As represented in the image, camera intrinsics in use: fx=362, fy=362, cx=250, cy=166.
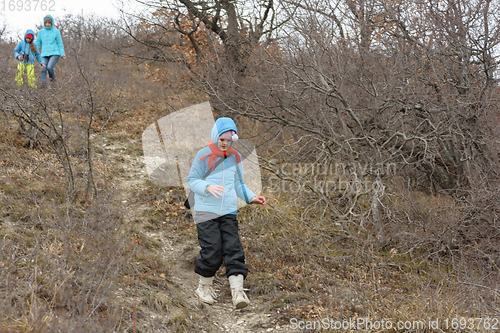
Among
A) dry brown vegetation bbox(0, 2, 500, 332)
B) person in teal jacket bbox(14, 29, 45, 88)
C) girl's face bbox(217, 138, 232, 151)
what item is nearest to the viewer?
dry brown vegetation bbox(0, 2, 500, 332)

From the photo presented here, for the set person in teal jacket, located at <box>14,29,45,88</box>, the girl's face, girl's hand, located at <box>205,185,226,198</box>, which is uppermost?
person in teal jacket, located at <box>14,29,45,88</box>

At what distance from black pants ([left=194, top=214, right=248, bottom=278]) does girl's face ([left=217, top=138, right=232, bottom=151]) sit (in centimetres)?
66

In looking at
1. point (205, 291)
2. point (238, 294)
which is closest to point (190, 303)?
point (205, 291)

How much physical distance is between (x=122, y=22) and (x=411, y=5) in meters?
6.17

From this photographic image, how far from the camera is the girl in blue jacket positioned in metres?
3.41

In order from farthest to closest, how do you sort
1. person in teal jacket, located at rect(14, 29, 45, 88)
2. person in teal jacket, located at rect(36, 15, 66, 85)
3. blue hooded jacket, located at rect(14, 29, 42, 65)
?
person in teal jacket, located at rect(36, 15, 66, 85)
blue hooded jacket, located at rect(14, 29, 42, 65)
person in teal jacket, located at rect(14, 29, 45, 88)

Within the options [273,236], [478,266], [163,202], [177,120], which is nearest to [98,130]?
[177,120]

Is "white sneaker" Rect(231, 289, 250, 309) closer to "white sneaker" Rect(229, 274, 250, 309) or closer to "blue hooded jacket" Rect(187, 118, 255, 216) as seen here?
"white sneaker" Rect(229, 274, 250, 309)

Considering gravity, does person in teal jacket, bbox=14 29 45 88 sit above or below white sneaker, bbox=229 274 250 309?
above

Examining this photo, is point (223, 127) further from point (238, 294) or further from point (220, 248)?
point (238, 294)

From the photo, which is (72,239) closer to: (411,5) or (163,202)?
(163,202)

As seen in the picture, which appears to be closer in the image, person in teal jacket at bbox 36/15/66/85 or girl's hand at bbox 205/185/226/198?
girl's hand at bbox 205/185/226/198

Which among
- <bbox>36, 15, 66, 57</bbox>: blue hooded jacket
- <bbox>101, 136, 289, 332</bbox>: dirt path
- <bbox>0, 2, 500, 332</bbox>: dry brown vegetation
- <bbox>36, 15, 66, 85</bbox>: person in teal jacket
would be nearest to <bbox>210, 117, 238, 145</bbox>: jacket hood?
<bbox>0, 2, 500, 332</bbox>: dry brown vegetation

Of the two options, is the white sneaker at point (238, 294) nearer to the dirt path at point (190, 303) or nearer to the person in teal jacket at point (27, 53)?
the dirt path at point (190, 303)
